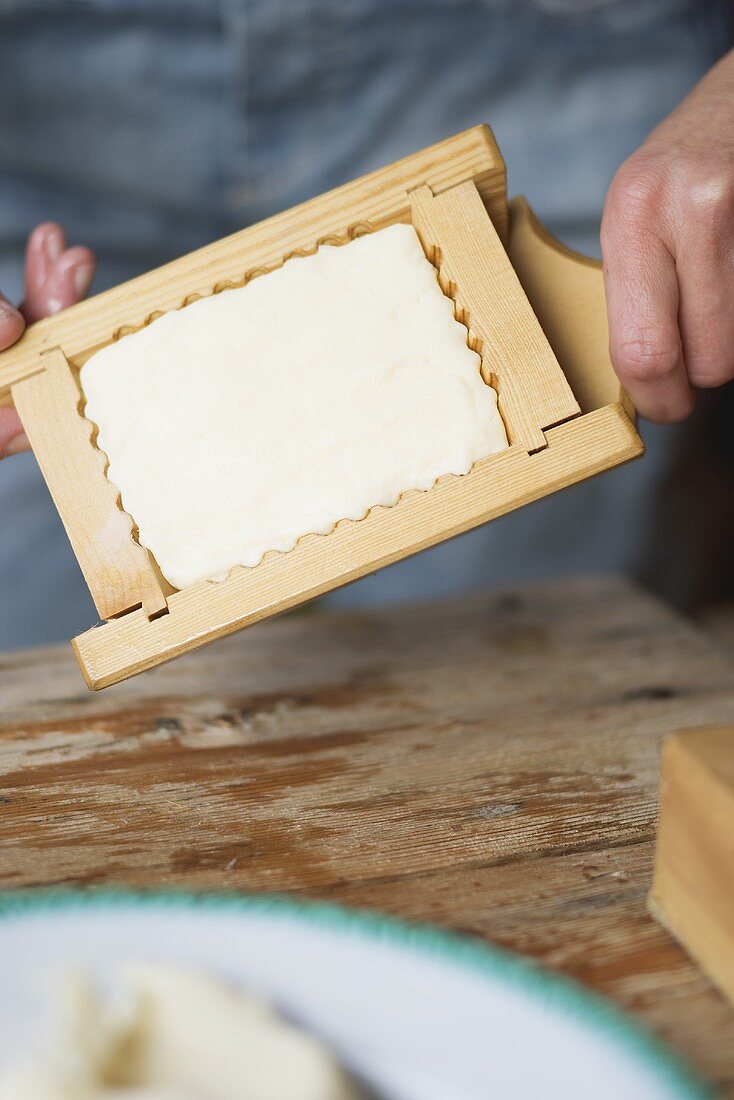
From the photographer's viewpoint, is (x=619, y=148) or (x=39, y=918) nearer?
(x=39, y=918)

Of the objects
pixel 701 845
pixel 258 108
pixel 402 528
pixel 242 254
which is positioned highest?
pixel 258 108

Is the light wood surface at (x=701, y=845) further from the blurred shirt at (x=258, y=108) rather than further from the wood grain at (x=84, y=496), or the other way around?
the blurred shirt at (x=258, y=108)

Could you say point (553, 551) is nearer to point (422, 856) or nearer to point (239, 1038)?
point (422, 856)

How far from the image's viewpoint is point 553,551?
50.1 inches

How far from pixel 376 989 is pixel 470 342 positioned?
0.33 meters

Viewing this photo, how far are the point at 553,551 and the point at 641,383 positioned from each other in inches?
28.2

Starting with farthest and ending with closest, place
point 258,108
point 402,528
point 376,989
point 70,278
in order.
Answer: point 258,108 → point 70,278 → point 402,528 → point 376,989

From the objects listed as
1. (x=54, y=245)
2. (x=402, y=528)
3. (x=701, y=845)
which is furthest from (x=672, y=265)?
(x=54, y=245)

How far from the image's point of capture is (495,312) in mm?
539

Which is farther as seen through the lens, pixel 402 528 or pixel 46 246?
pixel 46 246

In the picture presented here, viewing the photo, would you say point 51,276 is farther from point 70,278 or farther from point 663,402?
point 663,402

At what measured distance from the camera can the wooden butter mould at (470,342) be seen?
0.51m

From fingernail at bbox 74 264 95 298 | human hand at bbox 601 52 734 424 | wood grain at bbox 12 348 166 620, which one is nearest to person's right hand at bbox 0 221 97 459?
fingernail at bbox 74 264 95 298

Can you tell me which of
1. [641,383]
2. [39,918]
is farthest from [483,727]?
[39,918]
